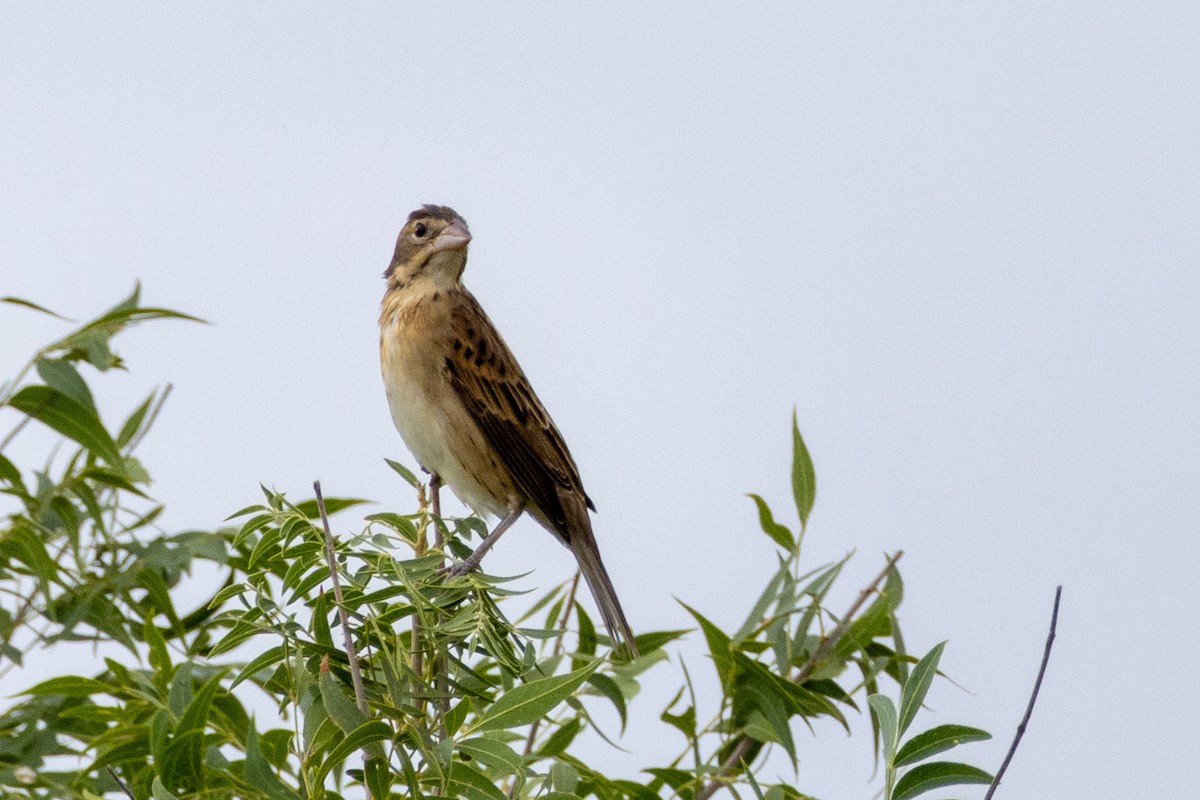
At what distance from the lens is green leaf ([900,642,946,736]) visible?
322 centimetres

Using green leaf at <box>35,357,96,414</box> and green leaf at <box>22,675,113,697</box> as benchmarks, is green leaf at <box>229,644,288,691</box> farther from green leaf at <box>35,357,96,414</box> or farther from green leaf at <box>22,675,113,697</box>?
green leaf at <box>35,357,96,414</box>

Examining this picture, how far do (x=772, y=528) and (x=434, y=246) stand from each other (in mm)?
2780

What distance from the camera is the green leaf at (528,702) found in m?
3.32

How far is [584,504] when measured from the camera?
→ 6.39 meters

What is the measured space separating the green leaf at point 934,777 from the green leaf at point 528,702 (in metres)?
A: 0.67

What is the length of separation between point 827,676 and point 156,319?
236 centimetres

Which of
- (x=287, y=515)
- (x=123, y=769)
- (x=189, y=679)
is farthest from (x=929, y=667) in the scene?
(x=123, y=769)

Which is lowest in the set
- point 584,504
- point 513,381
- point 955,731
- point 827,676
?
point 955,731

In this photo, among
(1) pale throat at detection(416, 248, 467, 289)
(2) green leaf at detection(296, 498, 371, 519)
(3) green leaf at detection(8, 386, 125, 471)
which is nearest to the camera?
(3) green leaf at detection(8, 386, 125, 471)

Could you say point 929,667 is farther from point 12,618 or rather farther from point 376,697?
point 12,618

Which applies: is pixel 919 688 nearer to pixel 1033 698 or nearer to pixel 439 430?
pixel 1033 698

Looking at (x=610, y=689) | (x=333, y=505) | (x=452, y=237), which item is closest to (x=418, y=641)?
(x=610, y=689)

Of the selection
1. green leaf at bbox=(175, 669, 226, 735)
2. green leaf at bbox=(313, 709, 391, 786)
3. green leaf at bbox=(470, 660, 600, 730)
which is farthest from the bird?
green leaf at bbox=(313, 709, 391, 786)

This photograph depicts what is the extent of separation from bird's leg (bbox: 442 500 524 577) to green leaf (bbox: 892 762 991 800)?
1319mm
